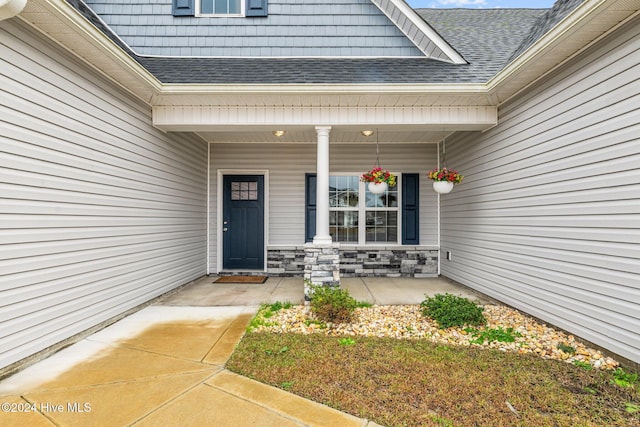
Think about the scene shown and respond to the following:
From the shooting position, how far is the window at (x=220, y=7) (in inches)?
210

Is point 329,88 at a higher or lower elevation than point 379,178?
higher

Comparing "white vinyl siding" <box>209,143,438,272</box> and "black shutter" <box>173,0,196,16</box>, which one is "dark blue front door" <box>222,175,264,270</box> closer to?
"white vinyl siding" <box>209,143,438,272</box>

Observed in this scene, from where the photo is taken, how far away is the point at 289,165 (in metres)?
5.92

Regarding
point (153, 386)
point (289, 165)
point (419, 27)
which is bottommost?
point (153, 386)

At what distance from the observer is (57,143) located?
2.63 metres

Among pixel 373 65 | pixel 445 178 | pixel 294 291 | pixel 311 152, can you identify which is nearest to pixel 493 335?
pixel 445 178

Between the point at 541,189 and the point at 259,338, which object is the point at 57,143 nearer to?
the point at 259,338

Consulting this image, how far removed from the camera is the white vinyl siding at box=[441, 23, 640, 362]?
2.36 meters

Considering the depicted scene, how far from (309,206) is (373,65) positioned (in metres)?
2.62

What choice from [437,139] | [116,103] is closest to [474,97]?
[437,139]

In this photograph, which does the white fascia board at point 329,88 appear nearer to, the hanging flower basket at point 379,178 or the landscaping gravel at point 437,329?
the hanging flower basket at point 379,178

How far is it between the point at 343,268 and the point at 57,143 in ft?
14.6

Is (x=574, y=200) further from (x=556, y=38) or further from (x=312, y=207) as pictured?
(x=312, y=207)

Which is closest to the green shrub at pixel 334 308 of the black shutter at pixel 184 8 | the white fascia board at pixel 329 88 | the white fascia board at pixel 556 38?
the white fascia board at pixel 329 88
